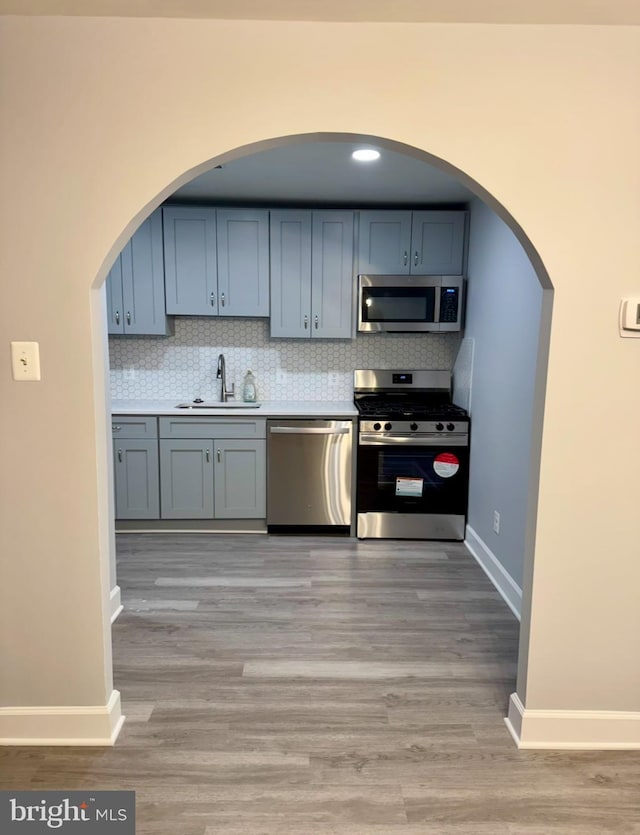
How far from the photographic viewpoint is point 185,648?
260 cm

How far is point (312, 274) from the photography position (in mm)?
4078

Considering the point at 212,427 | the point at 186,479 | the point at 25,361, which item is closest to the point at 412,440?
the point at 212,427

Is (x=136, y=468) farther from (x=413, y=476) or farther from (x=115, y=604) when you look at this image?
(x=413, y=476)

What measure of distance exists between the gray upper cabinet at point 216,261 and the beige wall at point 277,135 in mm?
2280

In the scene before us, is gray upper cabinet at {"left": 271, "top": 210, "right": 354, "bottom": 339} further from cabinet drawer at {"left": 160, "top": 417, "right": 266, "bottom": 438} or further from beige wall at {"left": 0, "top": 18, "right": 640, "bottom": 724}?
beige wall at {"left": 0, "top": 18, "right": 640, "bottom": 724}

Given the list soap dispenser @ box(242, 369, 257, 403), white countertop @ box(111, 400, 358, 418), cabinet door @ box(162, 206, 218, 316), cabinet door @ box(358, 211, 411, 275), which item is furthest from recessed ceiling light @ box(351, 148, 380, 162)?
soap dispenser @ box(242, 369, 257, 403)

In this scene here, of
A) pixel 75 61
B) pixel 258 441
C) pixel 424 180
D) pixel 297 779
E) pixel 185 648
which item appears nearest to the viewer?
pixel 75 61

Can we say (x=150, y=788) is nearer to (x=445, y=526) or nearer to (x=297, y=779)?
(x=297, y=779)

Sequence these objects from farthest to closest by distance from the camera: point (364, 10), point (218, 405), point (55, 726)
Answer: point (218, 405) < point (55, 726) < point (364, 10)

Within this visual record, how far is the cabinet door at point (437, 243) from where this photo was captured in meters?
4.01

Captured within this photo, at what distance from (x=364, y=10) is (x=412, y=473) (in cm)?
280

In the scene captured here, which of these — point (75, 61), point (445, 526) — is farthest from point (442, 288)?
point (75, 61)

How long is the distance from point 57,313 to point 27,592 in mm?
963

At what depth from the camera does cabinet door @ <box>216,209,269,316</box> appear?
401 cm
